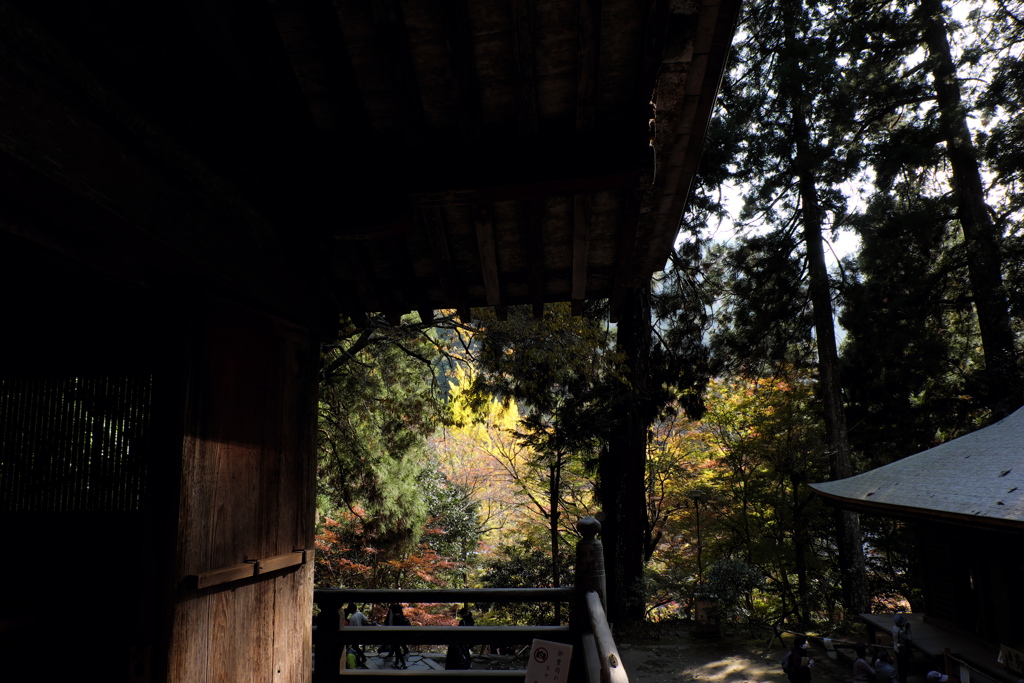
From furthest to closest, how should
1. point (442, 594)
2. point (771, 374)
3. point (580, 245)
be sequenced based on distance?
1. point (771, 374)
2. point (442, 594)
3. point (580, 245)

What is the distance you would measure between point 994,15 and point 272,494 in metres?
16.1

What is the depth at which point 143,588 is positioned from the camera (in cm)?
200

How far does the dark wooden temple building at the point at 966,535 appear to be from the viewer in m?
6.32

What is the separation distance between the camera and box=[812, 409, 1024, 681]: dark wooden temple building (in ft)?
20.7

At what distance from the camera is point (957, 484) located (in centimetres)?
716

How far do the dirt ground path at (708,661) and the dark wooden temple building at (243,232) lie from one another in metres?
7.84

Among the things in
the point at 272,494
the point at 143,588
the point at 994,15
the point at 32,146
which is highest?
the point at 994,15

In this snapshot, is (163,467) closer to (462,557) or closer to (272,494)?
(272,494)

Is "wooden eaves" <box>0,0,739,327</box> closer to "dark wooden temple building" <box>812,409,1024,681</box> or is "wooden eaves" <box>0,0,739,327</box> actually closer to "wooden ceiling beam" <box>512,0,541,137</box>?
"wooden ceiling beam" <box>512,0,541,137</box>

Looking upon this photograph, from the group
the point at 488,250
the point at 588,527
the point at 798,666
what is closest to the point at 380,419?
the point at 798,666

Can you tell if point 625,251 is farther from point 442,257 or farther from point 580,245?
point 442,257

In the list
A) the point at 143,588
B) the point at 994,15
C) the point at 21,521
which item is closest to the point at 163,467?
the point at 143,588

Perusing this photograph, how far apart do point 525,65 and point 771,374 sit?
49.2 ft

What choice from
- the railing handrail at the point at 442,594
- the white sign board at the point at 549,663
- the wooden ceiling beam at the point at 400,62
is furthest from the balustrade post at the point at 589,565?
the wooden ceiling beam at the point at 400,62
